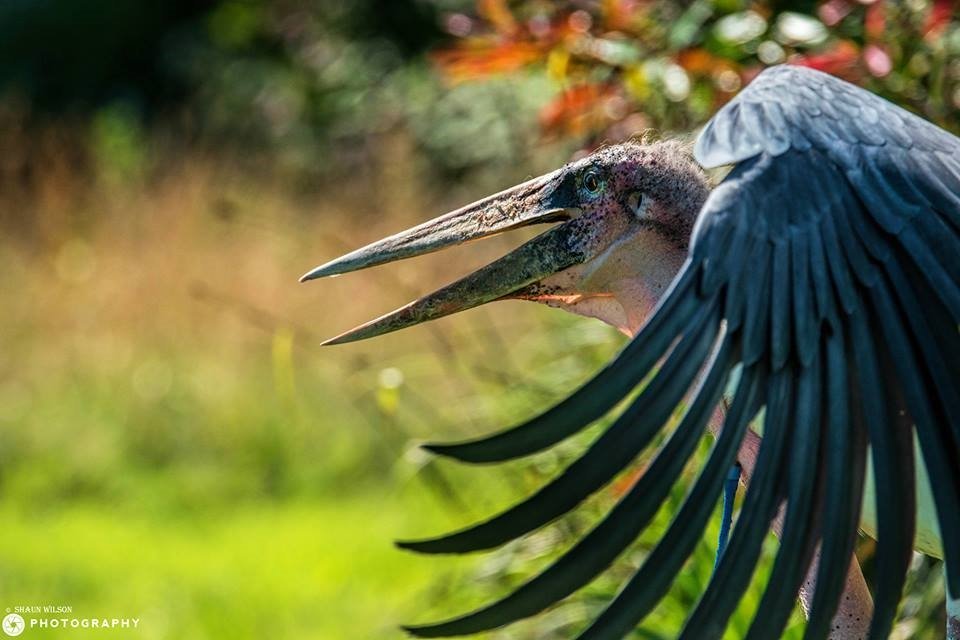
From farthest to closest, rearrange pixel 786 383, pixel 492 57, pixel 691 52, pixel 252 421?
pixel 252 421, pixel 492 57, pixel 691 52, pixel 786 383

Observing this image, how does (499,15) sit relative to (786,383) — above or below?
above

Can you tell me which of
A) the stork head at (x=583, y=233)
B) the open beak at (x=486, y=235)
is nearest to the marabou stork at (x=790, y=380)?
the stork head at (x=583, y=233)

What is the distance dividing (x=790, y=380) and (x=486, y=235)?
70 cm

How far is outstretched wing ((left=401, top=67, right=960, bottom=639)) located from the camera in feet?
6.13

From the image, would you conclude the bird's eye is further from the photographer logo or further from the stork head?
the photographer logo

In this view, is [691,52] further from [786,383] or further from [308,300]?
[308,300]

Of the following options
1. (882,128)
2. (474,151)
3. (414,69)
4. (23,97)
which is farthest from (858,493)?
(23,97)

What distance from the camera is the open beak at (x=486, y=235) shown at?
2590 millimetres

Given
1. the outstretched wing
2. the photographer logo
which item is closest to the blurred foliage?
the outstretched wing

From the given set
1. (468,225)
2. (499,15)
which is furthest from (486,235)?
(499,15)

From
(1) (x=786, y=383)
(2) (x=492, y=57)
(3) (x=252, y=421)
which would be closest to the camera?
(1) (x=786, y=383)

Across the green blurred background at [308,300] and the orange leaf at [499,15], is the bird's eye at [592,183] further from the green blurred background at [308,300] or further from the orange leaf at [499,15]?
the orange leaf at [499,15]

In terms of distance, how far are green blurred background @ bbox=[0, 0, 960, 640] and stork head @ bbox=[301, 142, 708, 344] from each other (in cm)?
95

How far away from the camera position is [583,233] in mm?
2629
